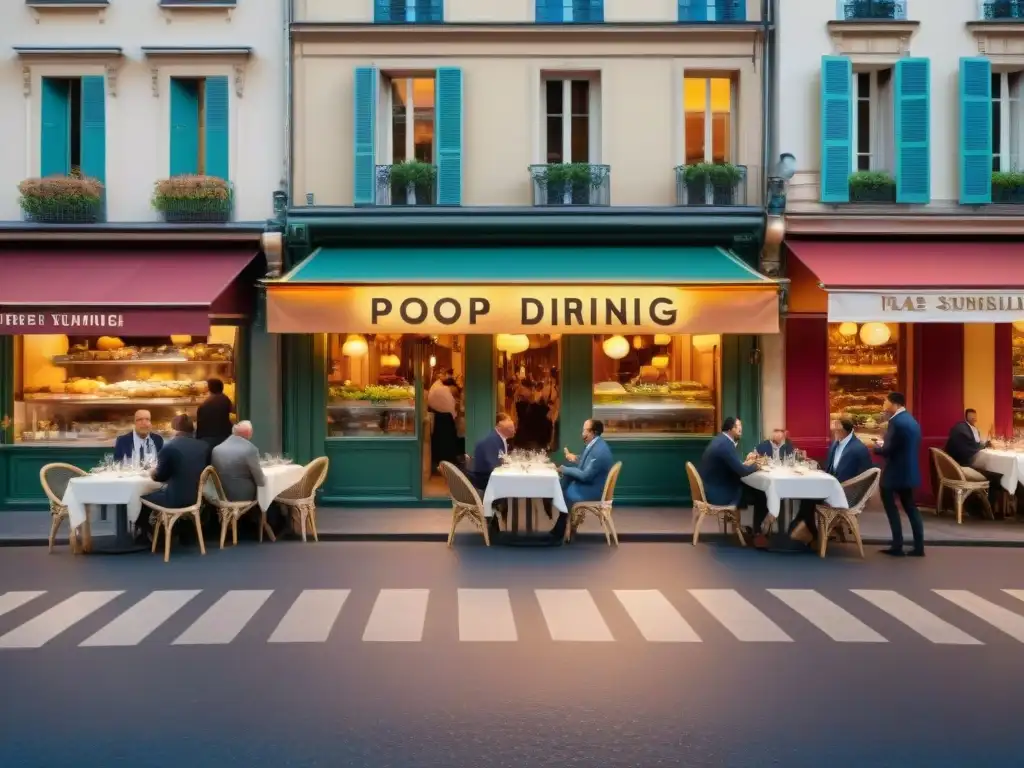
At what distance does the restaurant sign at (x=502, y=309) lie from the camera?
13.1 meters

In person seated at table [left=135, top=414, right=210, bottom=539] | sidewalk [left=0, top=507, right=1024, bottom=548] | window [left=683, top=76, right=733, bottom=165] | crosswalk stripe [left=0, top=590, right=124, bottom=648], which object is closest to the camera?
crosswalk stripe [left=0, top=590, right=124, bottom=648]

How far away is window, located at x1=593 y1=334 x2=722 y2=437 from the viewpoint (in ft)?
48.0

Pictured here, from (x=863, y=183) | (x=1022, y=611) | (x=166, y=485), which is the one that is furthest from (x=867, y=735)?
(x=863, y=183)

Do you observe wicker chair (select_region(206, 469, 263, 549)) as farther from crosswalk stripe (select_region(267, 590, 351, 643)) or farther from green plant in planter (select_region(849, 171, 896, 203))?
green plant in planter (select_region(849, 171, 896, 203))

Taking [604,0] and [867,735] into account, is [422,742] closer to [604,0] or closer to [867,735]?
[867,735]

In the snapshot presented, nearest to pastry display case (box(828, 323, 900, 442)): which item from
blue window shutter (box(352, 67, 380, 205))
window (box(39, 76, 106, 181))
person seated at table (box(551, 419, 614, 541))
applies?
person seated at table (box(551, 419, 614, 541))

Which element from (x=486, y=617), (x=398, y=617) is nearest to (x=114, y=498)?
(x=398, y=617)

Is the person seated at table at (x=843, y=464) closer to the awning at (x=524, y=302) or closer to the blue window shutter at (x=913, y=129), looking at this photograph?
the awning at (x=524, y=302)

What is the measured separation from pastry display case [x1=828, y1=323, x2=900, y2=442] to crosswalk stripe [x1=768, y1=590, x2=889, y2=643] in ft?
21.8

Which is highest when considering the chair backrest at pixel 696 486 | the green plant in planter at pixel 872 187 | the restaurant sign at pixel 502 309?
the green plant in planter at pixel 872 187

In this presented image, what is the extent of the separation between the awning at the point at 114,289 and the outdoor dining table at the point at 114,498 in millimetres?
2565

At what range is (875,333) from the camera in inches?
567

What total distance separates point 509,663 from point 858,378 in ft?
33.4

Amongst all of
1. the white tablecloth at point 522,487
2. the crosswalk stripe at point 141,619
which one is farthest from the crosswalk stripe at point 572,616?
the crosswalk stripe at point 141,619
